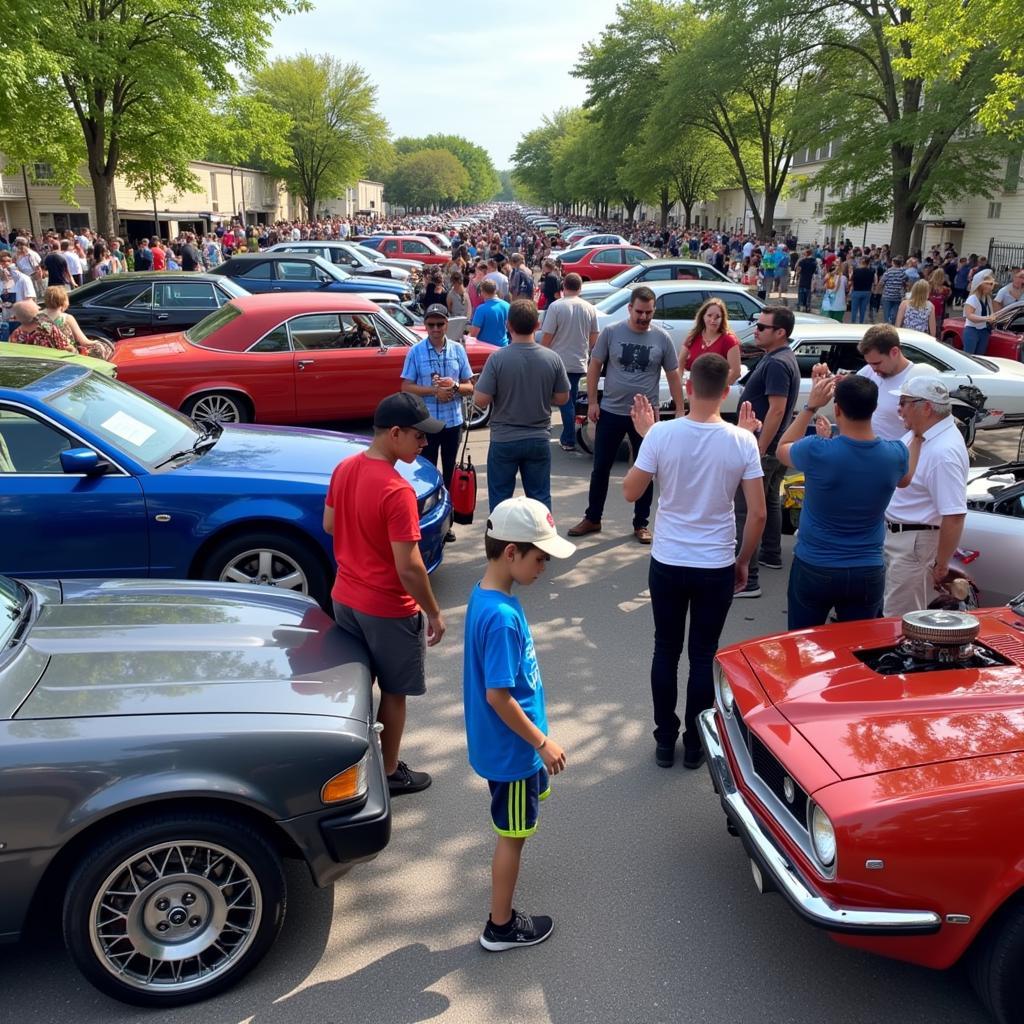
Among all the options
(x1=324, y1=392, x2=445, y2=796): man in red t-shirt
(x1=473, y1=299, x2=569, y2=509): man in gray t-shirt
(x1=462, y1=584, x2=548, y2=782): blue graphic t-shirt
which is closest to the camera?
(x1=462, y1=584, x2=548, y2=782): blue graphic t-shirt

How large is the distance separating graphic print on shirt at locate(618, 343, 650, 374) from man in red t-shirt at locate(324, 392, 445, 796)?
340 centimetres

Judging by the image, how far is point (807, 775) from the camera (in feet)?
9.25

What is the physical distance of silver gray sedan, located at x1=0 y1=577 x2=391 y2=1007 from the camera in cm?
268

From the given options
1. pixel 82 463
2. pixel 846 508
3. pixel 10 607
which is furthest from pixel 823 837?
pixel 82 463

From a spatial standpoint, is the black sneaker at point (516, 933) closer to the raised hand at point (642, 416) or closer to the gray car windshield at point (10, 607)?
the gray car windshield at point (10, 607)

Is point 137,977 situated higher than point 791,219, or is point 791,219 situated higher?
point 791,219

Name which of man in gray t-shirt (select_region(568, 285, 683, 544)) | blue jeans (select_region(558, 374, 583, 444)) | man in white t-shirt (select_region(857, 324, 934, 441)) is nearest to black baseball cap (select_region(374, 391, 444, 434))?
man in white t-shirt (select_region(857, 324, 934, 441))

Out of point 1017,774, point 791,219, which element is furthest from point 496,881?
point 791,219

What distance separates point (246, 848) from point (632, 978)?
52.9 inches

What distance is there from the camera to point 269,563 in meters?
5.41

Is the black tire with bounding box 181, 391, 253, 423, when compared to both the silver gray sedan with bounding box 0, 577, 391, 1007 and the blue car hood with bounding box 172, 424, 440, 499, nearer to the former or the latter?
the blue car hood with bounding box 172, 424, 440, 499

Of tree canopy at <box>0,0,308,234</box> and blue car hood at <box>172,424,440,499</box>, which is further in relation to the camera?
tree canopy at <box>0,0,308,234</box>

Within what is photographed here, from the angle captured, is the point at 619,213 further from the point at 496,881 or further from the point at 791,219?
the point at 496,881

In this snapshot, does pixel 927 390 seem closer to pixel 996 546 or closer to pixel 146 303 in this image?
pixel 996 546
